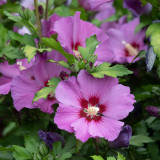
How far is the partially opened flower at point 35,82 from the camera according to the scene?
1.09 m

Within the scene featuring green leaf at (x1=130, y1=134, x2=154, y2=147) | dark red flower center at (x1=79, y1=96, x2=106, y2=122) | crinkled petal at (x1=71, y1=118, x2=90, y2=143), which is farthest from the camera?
green leaf at (x1=130, y1=134, x2=154, y2=147)

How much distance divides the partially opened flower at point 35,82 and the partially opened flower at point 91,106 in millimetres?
123

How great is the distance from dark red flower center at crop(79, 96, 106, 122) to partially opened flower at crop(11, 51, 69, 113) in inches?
4.5

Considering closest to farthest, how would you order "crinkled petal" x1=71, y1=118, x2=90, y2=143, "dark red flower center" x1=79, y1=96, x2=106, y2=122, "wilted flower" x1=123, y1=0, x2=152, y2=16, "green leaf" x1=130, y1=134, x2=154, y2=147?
"crinkled petal" x1=71, y1=118, x2=90, y2=143, "dark red flower center" x1=79, y1=96, x2=106, y2=122, "green leaf" x1=130, y1=134, x2=154, y2=147, "wilted flower" x1=123, y1=0, x2=152, y2=16

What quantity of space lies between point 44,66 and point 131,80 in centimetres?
51

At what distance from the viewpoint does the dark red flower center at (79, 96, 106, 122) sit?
3.36ft

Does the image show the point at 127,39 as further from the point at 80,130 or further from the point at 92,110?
the point at 80,130

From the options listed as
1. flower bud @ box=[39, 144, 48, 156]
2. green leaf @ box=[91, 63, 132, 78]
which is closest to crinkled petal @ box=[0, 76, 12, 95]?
flower bud @ box=[39, 144, 48, 156]

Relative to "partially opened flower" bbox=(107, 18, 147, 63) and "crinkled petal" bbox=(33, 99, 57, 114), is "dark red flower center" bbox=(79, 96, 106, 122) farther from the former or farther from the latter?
"partially opened flower" bbox=(107, 18, 147, 63)

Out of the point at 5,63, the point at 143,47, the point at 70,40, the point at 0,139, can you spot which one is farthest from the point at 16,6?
the point at 0,139

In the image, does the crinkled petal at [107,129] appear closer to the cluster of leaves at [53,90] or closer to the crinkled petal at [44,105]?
the cluster of leaves at [53,90]

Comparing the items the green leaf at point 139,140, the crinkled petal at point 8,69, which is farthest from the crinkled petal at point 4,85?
the green leaf at point 139,140

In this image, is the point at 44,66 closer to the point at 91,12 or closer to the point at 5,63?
the point at 5,63

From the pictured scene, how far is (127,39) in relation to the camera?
5.36 feet
